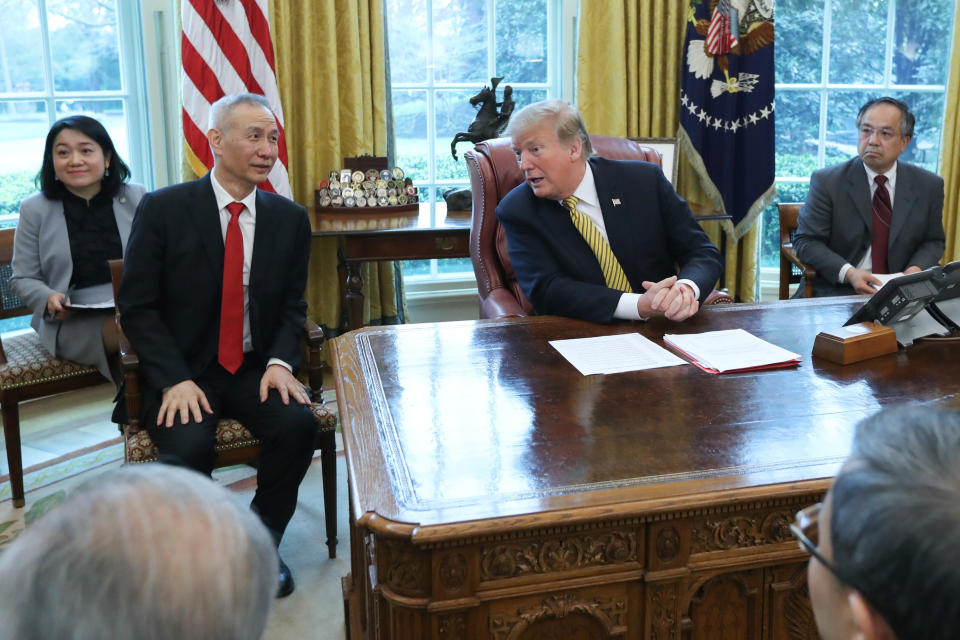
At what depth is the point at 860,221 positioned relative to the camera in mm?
3900

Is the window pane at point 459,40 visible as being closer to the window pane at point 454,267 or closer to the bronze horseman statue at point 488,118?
the bronze horseman statue at point 488,118

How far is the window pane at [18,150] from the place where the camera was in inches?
168

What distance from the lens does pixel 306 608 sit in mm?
2604

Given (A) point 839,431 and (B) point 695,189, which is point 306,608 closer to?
(A) point 839,431

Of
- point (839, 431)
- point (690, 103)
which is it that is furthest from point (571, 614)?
point (690, 103)

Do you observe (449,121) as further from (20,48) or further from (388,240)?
(20,48)

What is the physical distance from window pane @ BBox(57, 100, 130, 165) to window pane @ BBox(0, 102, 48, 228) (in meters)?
0.11

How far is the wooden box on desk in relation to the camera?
7.34 ft

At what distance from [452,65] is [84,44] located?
1.80 metres

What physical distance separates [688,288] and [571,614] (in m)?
1.22

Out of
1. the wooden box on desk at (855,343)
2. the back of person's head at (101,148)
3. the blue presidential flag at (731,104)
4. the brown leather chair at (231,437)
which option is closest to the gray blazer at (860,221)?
the blue presidential flag at (731,104)

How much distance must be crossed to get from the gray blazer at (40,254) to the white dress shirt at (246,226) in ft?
2.93

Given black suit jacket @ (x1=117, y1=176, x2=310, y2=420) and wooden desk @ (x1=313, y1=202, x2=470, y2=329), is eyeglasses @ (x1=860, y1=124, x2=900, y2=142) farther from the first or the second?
black suit jacket @ (x1=117, y1=176, x2=310, y2=420)

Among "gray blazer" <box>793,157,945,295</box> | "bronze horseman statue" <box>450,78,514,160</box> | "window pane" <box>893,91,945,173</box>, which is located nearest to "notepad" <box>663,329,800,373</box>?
"gray blazer" <box>793,157,945,295</box>
